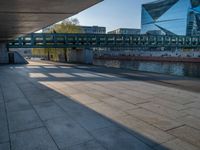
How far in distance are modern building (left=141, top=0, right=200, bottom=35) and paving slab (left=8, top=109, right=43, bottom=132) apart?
88.1 m

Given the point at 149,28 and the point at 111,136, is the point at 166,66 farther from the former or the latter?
the point at 149,28

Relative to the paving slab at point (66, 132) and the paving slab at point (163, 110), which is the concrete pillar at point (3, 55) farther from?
the paving slab at point (163, 110)

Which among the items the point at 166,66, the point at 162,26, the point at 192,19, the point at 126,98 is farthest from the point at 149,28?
the point at 126,98

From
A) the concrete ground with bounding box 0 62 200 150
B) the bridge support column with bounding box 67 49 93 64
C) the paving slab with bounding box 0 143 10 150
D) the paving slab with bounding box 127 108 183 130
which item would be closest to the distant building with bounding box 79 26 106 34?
the bridge support column with bounding box 67 49 93 64

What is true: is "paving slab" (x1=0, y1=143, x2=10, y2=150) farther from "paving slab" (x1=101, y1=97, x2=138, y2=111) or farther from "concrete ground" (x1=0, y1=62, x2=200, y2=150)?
"paving slab" (x1=101, y1=97, x2=138, y2=111)

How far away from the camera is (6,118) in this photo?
5207 millimetres

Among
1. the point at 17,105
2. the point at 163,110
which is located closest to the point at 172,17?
the point at 163,110

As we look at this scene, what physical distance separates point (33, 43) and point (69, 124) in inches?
1132

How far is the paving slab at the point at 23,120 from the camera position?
4613mm

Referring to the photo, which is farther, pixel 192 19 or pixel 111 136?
pixel 192 19

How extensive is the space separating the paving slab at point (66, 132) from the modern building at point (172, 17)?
8806 centimetres

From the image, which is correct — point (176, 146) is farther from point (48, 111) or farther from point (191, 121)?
point (48, 111)

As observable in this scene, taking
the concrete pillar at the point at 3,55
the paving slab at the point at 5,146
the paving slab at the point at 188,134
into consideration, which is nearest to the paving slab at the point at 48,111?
the paving slab at the point at 5,146

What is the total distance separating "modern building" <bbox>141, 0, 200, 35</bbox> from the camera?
8075cm
